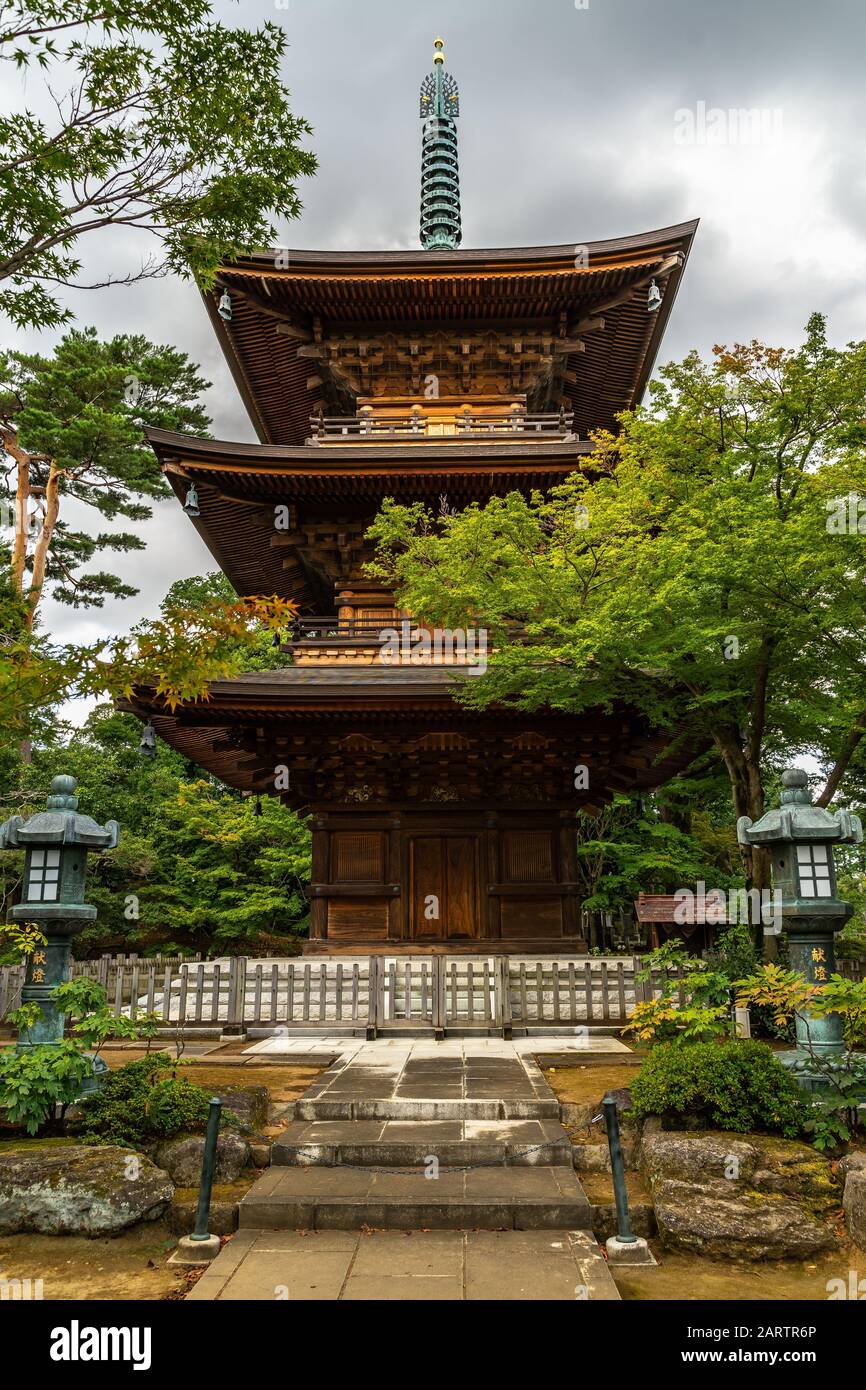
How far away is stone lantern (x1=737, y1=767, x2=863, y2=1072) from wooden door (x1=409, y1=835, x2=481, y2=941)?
8.29 m

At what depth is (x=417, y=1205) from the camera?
5.21 metres

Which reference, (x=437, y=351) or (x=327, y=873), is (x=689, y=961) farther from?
(x=437, y=351)

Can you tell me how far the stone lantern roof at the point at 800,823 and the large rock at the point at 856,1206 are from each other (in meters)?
2.50

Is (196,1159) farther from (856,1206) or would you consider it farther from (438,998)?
(438,998)

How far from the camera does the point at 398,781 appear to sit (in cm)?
1479

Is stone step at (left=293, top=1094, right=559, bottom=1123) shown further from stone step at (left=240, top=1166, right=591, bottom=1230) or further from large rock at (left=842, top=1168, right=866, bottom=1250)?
large rock at (left=842, top=1168, right=866, bottom=1250)

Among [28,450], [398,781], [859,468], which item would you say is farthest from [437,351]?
[28,450]

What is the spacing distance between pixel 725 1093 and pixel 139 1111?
4351 millimetres

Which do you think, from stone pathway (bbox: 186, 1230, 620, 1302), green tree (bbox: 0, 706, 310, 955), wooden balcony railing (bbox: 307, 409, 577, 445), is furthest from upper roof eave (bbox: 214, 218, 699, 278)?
stone pathway (bbox: 186, 1230, 620, 1302)

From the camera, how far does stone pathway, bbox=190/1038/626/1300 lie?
445cm

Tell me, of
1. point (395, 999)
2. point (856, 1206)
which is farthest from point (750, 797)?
point (856, 1206)

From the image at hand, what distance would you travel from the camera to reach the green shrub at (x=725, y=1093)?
592 centimetres

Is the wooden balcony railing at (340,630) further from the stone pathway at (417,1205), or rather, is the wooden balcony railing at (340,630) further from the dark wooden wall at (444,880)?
the stone pathway at (417,1205)

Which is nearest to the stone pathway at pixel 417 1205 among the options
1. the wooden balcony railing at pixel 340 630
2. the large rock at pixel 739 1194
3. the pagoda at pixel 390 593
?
the large rock at pixel 739 1194
